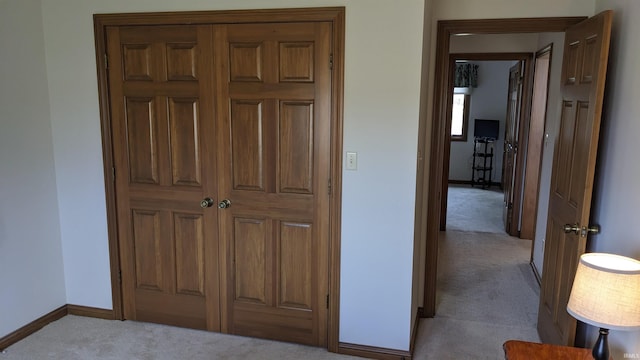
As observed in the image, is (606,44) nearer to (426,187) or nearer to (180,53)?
(426,187)

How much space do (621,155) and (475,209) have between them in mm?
4988

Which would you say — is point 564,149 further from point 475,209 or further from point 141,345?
point 475,209

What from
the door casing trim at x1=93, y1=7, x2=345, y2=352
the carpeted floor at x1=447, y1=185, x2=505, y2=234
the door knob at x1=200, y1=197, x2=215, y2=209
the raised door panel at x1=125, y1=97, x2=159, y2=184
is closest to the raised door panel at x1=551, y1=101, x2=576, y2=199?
the door casing trim at x1=93, y1=7, x2=345, y2=352

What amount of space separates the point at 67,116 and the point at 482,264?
3.80m

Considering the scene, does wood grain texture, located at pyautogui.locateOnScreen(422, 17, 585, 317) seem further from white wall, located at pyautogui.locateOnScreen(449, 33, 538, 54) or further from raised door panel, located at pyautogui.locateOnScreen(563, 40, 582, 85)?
white wall, located at pyautogui.locateOnScreen(449, 33, 538, 54)

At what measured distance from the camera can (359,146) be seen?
103 inches

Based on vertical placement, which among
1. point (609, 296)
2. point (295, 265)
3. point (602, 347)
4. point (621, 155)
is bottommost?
point (295, 265)

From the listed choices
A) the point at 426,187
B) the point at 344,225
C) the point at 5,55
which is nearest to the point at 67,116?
the point at 5,55

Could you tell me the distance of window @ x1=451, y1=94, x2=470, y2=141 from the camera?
8.83 meters

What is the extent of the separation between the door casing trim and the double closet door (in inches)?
1.4

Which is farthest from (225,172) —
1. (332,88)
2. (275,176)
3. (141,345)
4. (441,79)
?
(441,79)

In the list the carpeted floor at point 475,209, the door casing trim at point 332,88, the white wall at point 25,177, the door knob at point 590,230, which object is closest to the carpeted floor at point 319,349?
the white wall at point 25,177

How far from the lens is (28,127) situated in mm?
2949

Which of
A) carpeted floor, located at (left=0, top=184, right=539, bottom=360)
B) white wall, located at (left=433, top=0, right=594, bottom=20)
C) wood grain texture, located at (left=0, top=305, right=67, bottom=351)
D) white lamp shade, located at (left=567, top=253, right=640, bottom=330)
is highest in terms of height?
white wall, located at (left=433, top=0, right=594, bottom=20)
